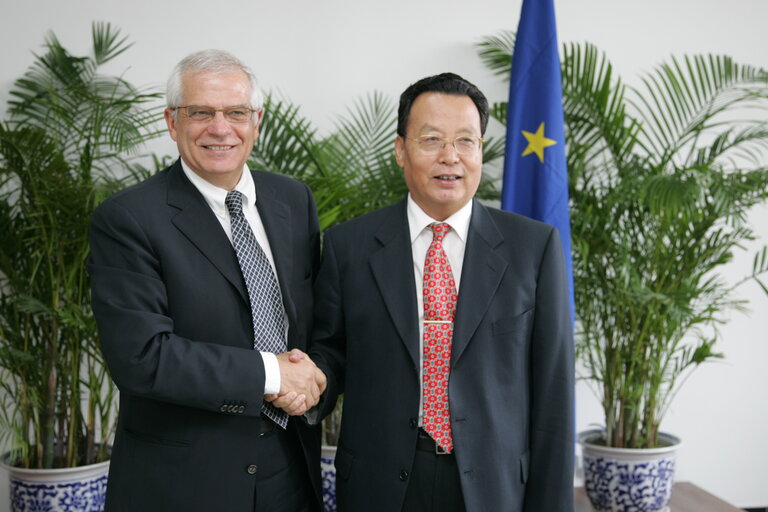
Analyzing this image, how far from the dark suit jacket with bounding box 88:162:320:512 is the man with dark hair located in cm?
26

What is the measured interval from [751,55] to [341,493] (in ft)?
13.1

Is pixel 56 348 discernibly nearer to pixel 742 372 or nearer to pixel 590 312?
pixel 590 312

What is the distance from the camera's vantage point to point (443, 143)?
1.87m

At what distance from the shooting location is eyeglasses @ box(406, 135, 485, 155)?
6.12 ft

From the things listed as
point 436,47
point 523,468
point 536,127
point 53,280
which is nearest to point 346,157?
point 436,47

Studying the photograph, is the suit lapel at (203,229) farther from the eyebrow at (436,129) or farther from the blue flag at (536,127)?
the blue flag at (536,127)

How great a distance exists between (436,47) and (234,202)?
2.67m

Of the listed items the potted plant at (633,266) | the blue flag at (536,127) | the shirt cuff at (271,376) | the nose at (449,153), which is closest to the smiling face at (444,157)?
the nose at (449,153)

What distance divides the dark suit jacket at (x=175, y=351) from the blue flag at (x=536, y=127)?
81.5 inches

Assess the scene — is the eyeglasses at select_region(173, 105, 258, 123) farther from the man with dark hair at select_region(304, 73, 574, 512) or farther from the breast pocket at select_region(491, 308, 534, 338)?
the breast pocket at select_region(491, 308, 534, 338)

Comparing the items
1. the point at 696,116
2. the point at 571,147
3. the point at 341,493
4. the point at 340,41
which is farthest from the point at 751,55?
the point at 341,493

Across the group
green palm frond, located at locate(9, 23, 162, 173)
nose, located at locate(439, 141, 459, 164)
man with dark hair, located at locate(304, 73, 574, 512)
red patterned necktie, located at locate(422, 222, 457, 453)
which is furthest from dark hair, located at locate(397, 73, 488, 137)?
green palm frond, located at locate(9, 23, 162, 173)

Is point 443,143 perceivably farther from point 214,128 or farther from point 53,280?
point 53,280

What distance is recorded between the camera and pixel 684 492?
450 centimetres
